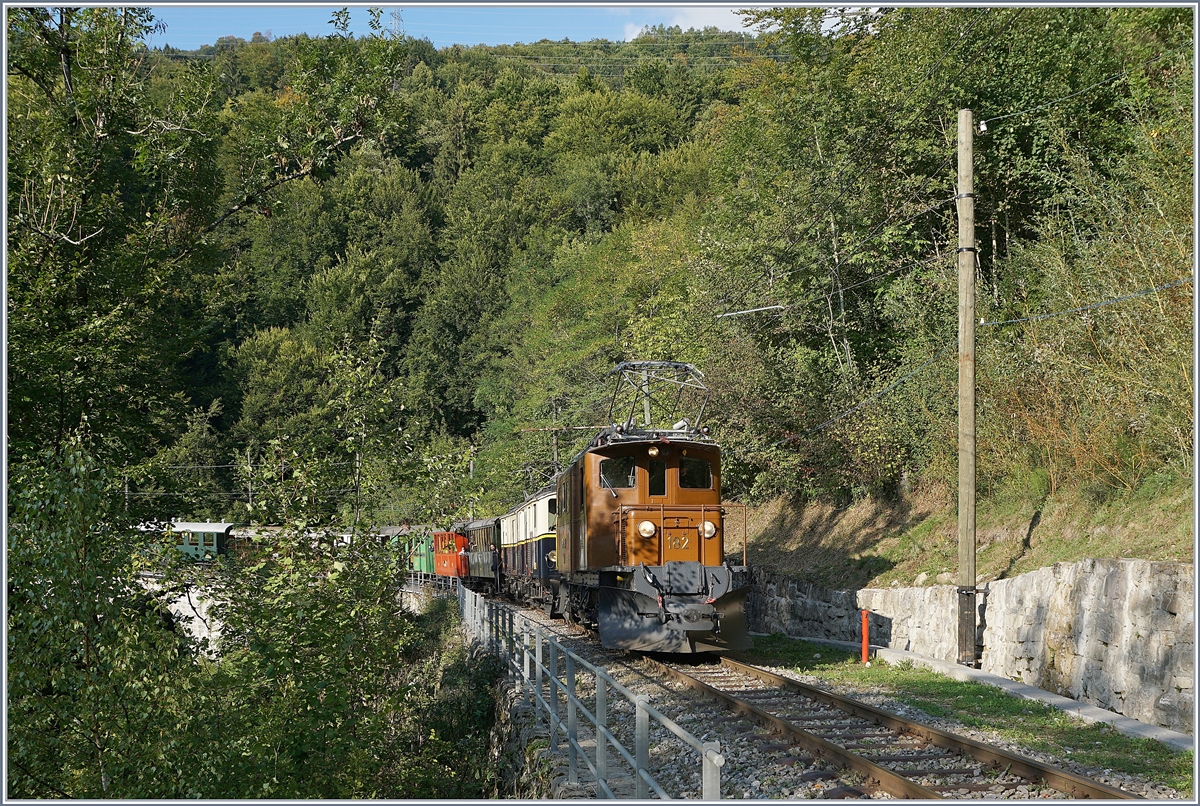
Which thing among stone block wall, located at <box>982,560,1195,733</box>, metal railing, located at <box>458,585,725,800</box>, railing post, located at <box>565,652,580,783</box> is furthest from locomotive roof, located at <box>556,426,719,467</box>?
railing post, located at <box>565,652,580,783</box>

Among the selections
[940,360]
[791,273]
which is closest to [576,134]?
[791,273]

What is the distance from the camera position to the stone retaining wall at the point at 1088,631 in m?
9.77

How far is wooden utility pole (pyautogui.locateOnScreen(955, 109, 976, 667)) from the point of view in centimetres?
1391

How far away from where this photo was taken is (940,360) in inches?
802

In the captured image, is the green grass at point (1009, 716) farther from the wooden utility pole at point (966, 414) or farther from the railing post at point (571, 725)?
the railing post at point (571, 725)

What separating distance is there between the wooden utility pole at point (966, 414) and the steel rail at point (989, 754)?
306 cm

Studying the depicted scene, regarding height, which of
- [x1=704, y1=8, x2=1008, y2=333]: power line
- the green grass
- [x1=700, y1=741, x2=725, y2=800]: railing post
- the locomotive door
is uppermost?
[x1=704, y1=8, x2=1008, y2=333]: power line

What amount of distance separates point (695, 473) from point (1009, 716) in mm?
6632

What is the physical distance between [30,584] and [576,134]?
7052cm

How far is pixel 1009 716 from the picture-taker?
10.6 metres

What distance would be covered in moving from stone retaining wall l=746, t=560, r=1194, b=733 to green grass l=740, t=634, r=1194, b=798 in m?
0.68

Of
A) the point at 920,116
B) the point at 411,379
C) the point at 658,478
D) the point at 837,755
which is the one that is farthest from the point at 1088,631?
the point at 920,116

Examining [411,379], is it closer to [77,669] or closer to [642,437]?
[642,437]

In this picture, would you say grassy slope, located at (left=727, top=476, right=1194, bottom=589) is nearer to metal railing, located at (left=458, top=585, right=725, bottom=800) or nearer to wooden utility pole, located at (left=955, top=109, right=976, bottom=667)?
wooden utility pole, located at (left=955, top=109, right=976, bottom=667)
